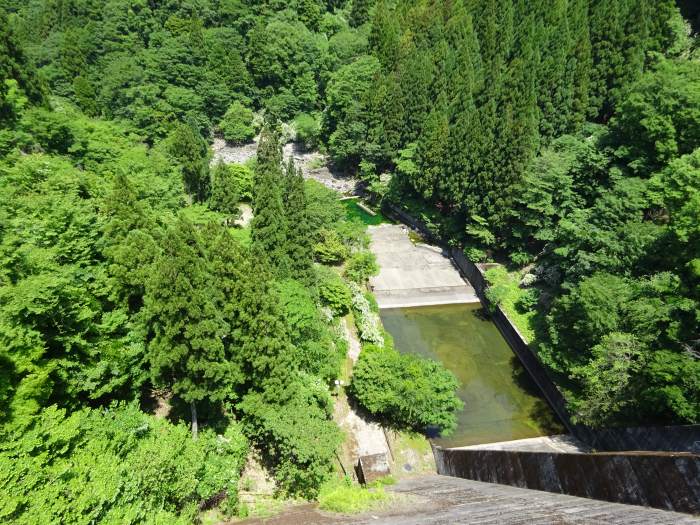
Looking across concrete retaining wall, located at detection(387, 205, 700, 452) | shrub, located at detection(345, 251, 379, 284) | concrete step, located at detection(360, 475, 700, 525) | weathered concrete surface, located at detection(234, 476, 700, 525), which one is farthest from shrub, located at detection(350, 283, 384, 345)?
concrete step, located at detection(360, 475, 700, 525)

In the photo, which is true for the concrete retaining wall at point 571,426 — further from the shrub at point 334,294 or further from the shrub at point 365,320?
the shrub at point 334,294

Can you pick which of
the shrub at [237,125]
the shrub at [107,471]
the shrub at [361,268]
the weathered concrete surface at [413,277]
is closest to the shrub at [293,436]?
the shrub at [107,471]

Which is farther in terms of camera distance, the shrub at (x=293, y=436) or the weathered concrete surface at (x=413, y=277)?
the weathered concrete surface at (x=413, y=277)

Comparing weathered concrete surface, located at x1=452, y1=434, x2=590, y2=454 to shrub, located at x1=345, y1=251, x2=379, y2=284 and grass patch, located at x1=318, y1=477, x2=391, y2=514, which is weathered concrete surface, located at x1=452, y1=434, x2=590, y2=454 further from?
shrub, located at x1=345, y1=251, x2=379, y2=284

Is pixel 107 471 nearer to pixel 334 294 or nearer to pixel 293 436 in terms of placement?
pixel 293 436

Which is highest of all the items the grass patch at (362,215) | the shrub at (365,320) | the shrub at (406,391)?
the grass patch at (362,215)

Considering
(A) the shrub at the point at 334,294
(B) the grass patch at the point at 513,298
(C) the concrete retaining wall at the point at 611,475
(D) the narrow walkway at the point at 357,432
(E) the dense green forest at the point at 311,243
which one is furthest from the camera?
(B) the grass patch at the point at 513,298

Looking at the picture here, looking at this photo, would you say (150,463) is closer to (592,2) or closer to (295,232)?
(295,232)
